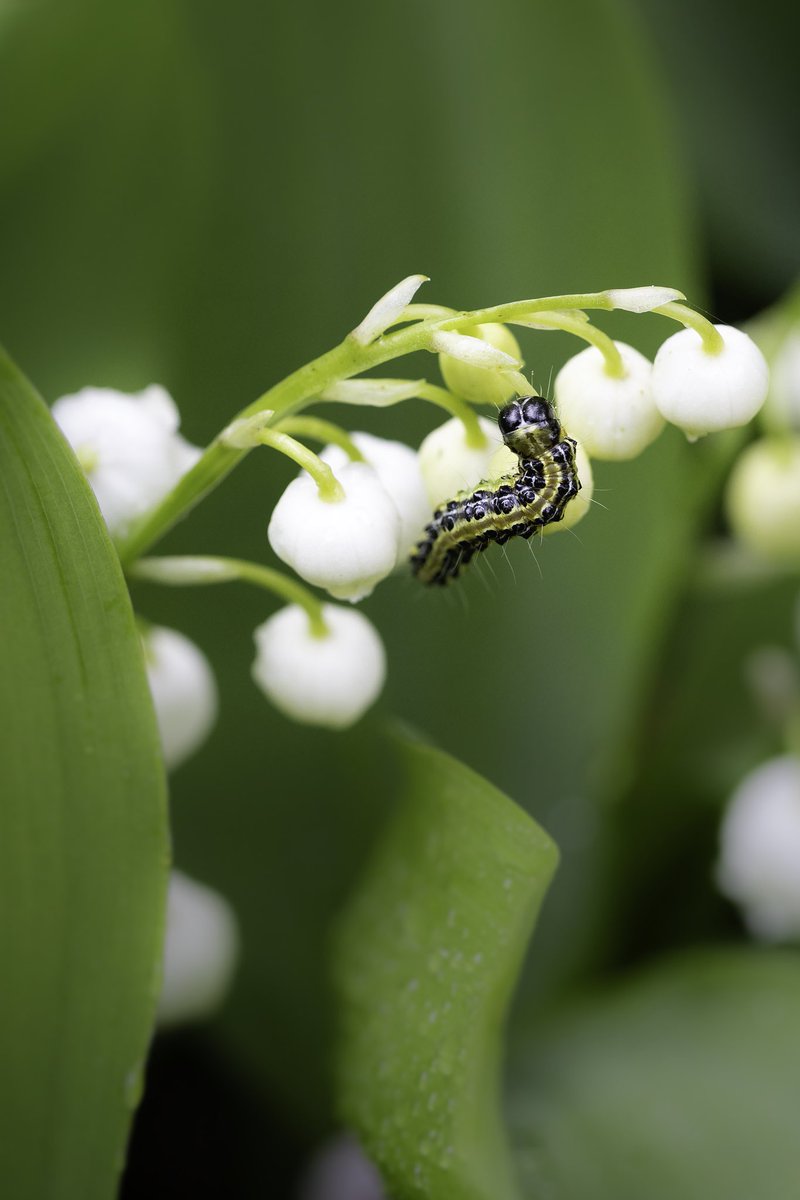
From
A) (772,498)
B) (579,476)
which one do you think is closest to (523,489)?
(579,476)

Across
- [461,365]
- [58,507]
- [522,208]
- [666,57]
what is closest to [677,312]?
[461,365]

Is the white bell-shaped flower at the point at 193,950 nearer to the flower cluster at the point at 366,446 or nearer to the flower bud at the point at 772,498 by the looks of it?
the flower cluster at the point at 366,446

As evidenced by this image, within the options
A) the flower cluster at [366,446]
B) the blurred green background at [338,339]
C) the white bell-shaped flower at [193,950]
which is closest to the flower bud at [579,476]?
the flower cluster at [366,446]

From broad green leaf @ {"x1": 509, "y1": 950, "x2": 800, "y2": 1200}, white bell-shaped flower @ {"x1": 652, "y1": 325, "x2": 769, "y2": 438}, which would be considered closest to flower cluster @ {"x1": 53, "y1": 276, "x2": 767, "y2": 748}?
white bell-shaped flower @ {"x1": 652, "y1": 325, "x2": 769, "y2": 438}

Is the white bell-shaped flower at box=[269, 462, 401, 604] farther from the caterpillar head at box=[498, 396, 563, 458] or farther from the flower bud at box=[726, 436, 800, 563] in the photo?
the flower bud at box=[726, 436, 800, 563]

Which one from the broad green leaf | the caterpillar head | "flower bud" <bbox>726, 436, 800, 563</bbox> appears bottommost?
the broad green leaf
